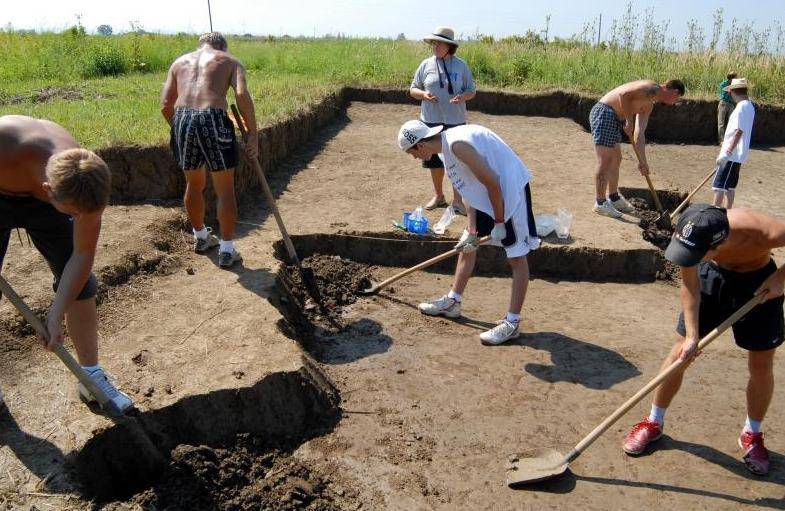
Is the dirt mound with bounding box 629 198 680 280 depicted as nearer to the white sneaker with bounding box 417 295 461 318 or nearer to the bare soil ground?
the bare soil ground

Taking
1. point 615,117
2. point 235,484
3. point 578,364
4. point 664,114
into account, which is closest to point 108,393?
point 235,484

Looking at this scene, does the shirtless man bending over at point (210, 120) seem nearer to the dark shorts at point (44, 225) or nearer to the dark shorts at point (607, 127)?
the dark shorts at point (44, 225)

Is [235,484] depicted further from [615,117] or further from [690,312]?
[615,117]

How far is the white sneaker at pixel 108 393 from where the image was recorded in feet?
10.9

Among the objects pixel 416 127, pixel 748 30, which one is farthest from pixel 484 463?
pixel 748 30

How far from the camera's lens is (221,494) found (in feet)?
10.9

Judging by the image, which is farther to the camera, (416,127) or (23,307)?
(416,127)

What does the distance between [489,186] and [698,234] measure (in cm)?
168

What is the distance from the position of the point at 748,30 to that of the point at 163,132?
13717 mm

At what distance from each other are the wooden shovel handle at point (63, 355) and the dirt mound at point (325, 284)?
2.04 metres

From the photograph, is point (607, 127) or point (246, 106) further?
point (607, 127)

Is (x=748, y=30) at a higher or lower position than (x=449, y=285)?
higher

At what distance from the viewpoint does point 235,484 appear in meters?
3.39

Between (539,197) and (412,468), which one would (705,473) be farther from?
(539,197)
